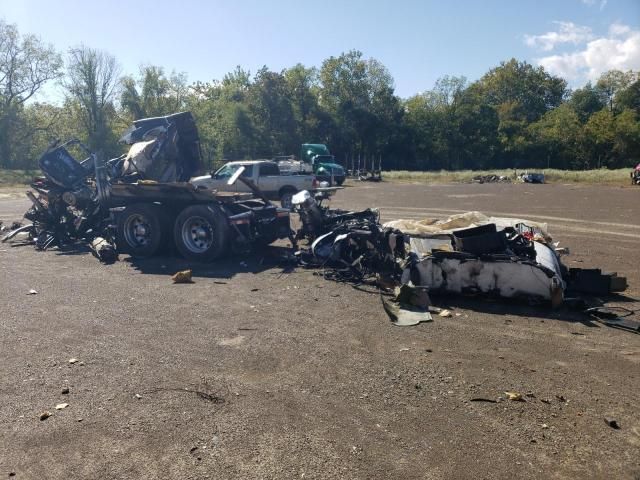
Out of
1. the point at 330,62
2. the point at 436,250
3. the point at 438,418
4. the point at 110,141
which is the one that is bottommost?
the point at 438,418

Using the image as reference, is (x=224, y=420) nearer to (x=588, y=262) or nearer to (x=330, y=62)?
(x=588, y=262)

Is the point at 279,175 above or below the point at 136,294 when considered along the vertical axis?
above

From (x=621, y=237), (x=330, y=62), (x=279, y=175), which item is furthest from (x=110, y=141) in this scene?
(x=621, y=237)

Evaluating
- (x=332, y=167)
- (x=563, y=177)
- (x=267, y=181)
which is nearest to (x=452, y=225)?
(x=267, y=181)

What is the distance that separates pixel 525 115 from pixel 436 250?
90986 millimetres

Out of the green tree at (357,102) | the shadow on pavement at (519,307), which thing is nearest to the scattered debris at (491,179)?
the green tree at (357,102)

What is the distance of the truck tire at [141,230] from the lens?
11.3 meters

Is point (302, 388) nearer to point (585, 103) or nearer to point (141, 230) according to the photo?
point (141, 230)

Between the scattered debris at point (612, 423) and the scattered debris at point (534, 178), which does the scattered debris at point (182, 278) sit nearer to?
the scattered debris at point (612, 423)

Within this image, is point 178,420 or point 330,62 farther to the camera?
point 330,62

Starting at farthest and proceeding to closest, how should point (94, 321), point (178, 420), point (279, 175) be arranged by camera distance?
point (279, 175) → point (94, 321) → point (178, 420)

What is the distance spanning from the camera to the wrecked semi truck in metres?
11.0

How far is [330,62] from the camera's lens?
256ft

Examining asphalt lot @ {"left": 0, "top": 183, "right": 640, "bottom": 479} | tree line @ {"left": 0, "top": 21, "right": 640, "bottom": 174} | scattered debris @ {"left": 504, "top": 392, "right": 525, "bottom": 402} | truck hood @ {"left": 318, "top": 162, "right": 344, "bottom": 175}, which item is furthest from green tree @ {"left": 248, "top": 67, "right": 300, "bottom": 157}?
scattered debris @ {"left": 504, "top": 392, "right": 525, "bottom": 402}
